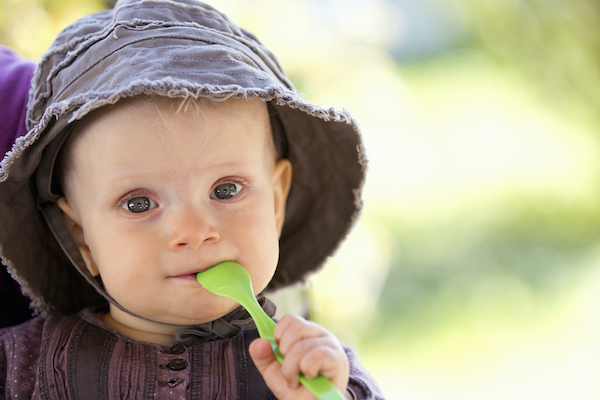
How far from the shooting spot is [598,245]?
2539mm

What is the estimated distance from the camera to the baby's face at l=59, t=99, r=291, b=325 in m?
0.76

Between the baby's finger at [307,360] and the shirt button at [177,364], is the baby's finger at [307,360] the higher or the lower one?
the higher one

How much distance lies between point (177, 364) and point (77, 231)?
0.90 feet

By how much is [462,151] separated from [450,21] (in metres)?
0.63

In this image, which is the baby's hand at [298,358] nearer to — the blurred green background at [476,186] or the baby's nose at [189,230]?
the baby's nose at [189,230]

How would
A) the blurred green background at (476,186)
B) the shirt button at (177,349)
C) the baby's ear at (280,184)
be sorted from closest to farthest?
the shirt button at (177,349)
the baby's ear at (280,184)
the blurred green background at (476,186)

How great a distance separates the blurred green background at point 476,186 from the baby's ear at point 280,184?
1.05 metres

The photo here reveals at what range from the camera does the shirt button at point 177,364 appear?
830 mm

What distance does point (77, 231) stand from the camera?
92 cm

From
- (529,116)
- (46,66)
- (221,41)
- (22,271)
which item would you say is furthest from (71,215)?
(529,116)

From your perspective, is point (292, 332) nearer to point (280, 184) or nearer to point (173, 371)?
point (173, 371)

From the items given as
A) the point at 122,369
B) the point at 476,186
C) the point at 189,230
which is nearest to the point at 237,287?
the point at 189,230

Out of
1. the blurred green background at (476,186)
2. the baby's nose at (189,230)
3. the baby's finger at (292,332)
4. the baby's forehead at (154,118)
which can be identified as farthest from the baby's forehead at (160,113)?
the blurred green background at (476,186)

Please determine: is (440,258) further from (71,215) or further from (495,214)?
(71,215)
